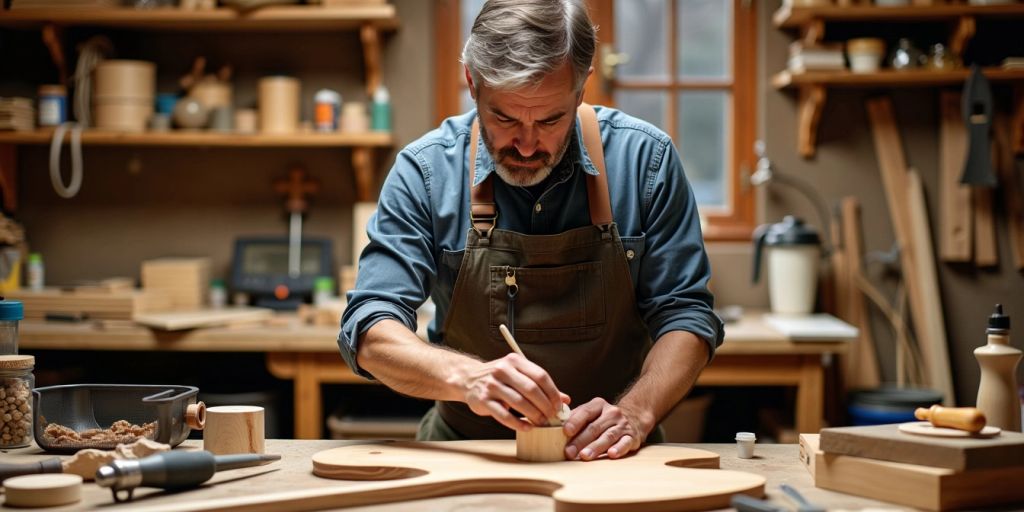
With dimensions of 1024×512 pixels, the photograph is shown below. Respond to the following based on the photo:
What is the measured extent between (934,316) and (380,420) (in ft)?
7.45

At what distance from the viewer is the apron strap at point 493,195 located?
2.13m

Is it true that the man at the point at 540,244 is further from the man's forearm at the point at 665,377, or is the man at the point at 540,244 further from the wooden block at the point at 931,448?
the wooden block at the point at 931,448

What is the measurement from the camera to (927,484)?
1412 millimetres

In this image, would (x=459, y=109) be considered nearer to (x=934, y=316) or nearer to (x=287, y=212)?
(x=287, y=212)

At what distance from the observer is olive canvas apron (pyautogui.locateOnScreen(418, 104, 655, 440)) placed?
2123mm

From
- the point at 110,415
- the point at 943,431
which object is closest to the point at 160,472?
the point at 110,415

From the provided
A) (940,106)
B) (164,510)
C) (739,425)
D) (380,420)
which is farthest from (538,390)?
(940,106)

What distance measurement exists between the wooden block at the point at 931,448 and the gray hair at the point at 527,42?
84cm

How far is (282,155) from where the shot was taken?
4375mm

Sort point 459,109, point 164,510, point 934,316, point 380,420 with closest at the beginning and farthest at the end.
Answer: point 164,510 → point 380,420 → point 934,316 → point 459,109

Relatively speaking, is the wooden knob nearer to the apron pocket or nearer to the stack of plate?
the apron pocket

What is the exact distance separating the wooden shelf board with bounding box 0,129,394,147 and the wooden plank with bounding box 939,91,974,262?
7.55ft

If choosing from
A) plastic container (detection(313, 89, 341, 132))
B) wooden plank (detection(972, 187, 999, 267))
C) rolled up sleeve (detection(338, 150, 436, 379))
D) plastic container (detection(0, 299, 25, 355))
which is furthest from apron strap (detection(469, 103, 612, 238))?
wooden plank (detection(972, 187, 999, 267))

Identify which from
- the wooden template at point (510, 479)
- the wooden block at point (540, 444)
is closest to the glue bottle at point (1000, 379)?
the wooden template at point (510, 479)
